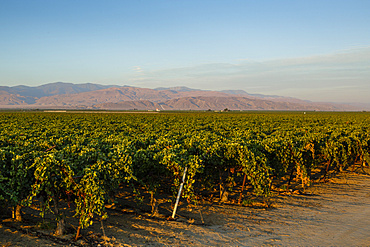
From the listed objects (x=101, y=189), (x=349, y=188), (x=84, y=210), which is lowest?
(x=349, y=188)

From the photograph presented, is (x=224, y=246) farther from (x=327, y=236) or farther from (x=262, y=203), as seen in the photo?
(x=262, y=203)

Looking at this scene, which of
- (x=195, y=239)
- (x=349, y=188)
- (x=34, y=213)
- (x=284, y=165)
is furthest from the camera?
(x=349, y=188)

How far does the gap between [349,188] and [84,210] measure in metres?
14.5

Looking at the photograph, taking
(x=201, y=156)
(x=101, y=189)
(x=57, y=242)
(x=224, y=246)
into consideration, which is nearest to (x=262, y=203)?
(x=201, y=156)

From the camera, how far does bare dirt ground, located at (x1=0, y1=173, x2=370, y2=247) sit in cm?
845

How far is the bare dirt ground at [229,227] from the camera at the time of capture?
8.45 meters

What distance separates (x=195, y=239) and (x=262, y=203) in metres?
4.90

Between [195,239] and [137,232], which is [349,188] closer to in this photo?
[195,239]

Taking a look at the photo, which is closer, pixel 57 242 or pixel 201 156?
pixel 57 242

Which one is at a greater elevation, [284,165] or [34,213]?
[284,165]

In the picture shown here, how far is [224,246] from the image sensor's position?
8297 mm

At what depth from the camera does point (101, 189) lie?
26.9ft

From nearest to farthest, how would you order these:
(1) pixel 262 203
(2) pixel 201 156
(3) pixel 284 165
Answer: (2) pixel 201 156 → (1) pixel 262 203 → (3) pixel 284 165

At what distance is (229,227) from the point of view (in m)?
9.70
